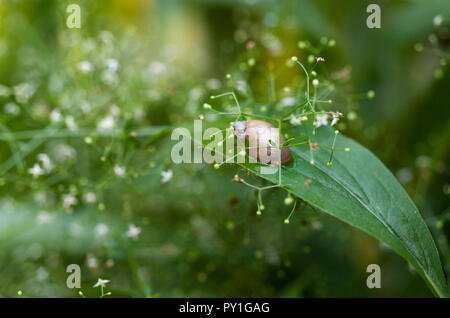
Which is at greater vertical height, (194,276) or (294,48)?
(294,48)

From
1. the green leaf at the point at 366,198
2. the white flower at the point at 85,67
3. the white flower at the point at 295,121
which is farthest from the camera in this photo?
the white flower at the point at 85,67

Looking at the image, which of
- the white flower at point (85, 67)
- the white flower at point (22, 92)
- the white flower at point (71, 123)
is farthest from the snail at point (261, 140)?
the white flower at point (22, 92)

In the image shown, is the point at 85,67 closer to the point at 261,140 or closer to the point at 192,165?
the point at 192,165

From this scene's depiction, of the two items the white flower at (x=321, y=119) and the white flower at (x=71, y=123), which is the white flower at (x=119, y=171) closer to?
the white flower at (x=71, y=123)

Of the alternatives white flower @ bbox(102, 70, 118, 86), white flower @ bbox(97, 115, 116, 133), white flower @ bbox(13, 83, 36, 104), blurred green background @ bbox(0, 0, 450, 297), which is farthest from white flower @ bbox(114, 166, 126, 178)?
white flower @ bbox(13, 83, 36, 104)
